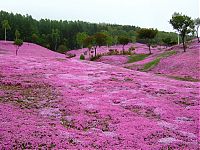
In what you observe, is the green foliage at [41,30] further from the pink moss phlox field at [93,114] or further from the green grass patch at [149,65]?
the pink moss phlox field at [93,114]

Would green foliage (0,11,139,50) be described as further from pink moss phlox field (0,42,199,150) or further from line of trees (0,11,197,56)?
pink moss phlox field (0,42,199,150)

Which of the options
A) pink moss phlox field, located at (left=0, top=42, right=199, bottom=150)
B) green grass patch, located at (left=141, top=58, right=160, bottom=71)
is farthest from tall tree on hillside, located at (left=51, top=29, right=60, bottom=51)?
pink moss phlox field, located at (left=0, top=42, right=199, bottom=150)

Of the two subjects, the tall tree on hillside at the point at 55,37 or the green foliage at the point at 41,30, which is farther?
the tall tree on hillside at the point at 55,37

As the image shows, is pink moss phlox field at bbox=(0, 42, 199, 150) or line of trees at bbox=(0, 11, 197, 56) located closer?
pink moss phlox field at bbox=(0, 42, 199, 150)

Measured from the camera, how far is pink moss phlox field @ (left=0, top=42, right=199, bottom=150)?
16.2m

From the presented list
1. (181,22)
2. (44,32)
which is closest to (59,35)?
(44,32)

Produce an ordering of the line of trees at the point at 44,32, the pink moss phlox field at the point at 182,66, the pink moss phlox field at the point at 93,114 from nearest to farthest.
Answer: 1. the pink moss phlox field at the point at 93,114
2. the pink moss phlox field at the point at 182,66
3. the line of trees at the point at 44,32

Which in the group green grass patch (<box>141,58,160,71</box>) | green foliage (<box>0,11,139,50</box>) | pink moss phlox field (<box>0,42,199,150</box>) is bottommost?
pink moss phlox field (<box>0,42,199,150</box>)

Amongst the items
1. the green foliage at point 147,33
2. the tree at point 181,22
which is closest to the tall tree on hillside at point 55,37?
the green foliage at point 147,33

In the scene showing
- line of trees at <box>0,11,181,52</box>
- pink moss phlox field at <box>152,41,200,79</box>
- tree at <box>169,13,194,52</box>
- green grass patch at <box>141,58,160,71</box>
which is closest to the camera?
pink moss phlox field at <box>152,41,200,79</box>

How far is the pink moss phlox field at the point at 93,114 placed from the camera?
16172 mm

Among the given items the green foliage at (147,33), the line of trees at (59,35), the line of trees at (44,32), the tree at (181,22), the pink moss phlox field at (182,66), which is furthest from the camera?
the line of trees at (44,32)

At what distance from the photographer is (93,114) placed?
21844mm

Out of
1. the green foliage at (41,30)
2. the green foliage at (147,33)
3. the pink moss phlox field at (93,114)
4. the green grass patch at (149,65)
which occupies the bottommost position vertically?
the pink moss phlox field at (93,114)
